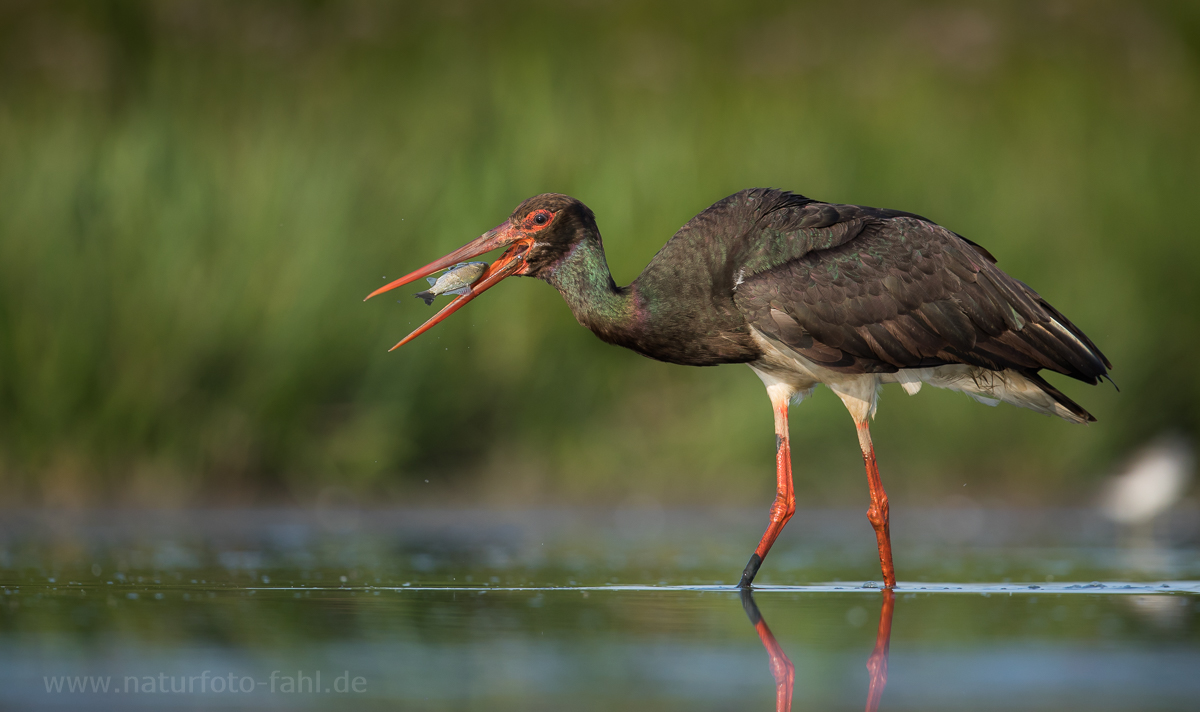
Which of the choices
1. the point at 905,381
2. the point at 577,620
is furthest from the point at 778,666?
the point at 905,381

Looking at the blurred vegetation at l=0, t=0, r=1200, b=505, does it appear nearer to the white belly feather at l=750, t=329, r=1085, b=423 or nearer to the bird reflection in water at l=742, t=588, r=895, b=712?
the white belly feather at l=750, t=329, r=1085, b=423

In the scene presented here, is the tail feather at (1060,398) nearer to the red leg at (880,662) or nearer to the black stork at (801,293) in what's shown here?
the black stork at (801,293)

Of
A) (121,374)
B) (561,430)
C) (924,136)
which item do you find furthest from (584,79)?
(121,374)

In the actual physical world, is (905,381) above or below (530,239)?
below

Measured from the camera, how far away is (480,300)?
8188 mm

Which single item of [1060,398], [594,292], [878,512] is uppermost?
[594,292]

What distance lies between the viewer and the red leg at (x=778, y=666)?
10.3 ft

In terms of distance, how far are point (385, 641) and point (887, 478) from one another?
4764 mm

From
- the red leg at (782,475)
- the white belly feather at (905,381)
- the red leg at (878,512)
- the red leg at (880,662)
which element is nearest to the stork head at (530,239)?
the white belly feather at (905,381)

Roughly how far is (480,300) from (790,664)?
15.9 ft

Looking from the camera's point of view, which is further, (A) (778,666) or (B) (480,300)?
(B) (480,300)

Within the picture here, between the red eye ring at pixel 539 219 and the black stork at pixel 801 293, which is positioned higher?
the red eye ring at pixel 539 219

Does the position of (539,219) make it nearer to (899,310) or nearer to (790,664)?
(899,310)

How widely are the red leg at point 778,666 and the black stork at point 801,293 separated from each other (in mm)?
1240
